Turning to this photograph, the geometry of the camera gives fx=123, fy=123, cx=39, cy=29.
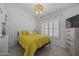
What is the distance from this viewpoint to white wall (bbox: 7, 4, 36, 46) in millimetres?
1487

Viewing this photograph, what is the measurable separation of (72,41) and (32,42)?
496 millimetres

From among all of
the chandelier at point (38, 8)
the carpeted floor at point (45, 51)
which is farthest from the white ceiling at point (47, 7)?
the carpeted floor at point (45, 51)

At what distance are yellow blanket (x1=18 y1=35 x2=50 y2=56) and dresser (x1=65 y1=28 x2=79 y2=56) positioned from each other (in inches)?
9.7

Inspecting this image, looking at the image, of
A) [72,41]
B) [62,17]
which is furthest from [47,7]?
[72,41]

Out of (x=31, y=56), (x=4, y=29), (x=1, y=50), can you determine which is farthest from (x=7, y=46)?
(x=31, y=56)

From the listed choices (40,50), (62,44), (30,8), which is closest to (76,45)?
(62,44)

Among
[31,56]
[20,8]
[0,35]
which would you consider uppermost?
[20,8]

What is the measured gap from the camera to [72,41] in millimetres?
1517

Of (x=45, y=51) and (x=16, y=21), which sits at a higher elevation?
(x=16, y=21)

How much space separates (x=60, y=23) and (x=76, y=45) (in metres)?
0.33

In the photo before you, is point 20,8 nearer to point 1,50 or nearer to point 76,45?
point 1,50

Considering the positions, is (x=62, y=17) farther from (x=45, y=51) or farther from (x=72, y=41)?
(x=45, y=51)

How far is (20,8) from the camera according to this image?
1505 millimetres

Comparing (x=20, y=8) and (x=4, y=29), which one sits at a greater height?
(x=20, y=8)
